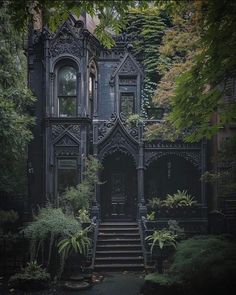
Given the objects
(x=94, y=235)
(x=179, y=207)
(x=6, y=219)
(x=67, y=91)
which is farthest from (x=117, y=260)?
(x=67, y=91)

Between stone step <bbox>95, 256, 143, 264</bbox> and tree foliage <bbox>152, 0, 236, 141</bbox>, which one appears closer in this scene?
tree foliage <bbox>152, 0, 236, 141</bbox>

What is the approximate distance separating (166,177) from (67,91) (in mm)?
7043

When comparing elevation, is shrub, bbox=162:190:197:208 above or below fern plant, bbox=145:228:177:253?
above

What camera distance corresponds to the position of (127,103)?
22578mm

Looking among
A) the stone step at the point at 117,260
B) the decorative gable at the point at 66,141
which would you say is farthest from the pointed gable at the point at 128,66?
the stone step at the point at 117,260

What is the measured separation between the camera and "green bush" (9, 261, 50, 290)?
12484mm

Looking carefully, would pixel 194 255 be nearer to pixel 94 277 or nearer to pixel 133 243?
pixel 94 277

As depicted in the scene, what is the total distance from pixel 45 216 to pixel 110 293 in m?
4.47

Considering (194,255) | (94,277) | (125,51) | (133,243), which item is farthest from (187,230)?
(125,51)

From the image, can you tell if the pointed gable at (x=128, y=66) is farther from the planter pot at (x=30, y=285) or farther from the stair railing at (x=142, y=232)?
the planter pot at (x=30, y=285)

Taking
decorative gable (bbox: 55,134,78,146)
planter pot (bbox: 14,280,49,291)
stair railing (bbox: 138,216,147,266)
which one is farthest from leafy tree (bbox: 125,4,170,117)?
planter pot (bbox: 14,280,49,291)

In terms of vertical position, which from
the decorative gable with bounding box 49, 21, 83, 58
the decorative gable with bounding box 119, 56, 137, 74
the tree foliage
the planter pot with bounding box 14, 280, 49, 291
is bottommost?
the planter pot with bounding box 14, 280, 49, 291

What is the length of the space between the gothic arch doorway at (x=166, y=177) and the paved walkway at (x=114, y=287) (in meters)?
7.70

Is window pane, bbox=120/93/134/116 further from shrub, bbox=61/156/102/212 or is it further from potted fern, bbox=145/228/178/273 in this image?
potted fern, bbox=145/228/178/273
